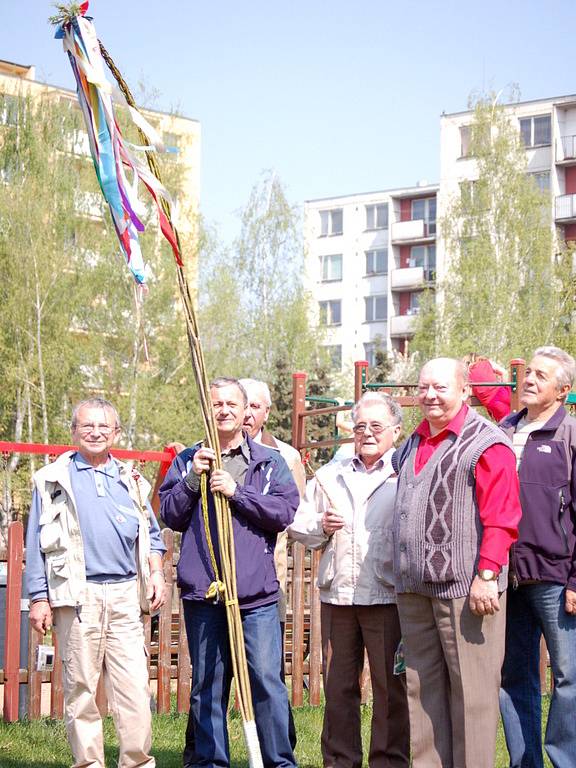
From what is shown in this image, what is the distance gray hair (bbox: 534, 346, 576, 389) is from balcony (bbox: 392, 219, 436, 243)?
5566 centimetres

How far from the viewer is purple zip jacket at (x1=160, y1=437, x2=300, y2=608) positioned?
18.7 ft

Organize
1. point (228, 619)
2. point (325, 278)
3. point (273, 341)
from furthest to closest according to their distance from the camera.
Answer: point (325, 278) → point (273, 341) → point (228, 619)

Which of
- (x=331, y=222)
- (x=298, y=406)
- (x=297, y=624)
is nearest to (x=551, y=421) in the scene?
(x=297, y=624)

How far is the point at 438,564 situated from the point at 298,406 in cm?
1008

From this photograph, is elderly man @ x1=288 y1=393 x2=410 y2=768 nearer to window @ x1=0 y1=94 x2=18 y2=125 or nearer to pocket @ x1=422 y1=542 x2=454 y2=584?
pocket @ x1=422 y1=542 x2=454 y2=584

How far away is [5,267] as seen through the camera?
35.1m

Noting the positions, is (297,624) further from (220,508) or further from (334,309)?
(334,309)

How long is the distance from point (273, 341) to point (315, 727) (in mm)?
36118

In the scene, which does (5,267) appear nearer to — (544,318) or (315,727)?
(544,318)

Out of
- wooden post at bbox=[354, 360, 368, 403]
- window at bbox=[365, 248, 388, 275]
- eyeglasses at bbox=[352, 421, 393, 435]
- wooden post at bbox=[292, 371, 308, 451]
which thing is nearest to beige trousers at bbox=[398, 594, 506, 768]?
eyeglasses at bbox=[352, 421, 393, 435]

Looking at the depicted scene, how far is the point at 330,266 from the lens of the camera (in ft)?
218

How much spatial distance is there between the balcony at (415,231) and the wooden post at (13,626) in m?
54.4

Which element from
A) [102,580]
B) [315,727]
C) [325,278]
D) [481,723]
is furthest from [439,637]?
[325,278]

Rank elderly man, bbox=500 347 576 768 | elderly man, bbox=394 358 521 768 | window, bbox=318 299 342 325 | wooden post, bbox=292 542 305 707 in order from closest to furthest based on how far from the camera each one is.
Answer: elderly man, bbox=394 358 521 768 → elderly man, bbox=500 347 576 768 → wooden post, bbox=292 542 305 707 → window, bbox=318 299 342 325
